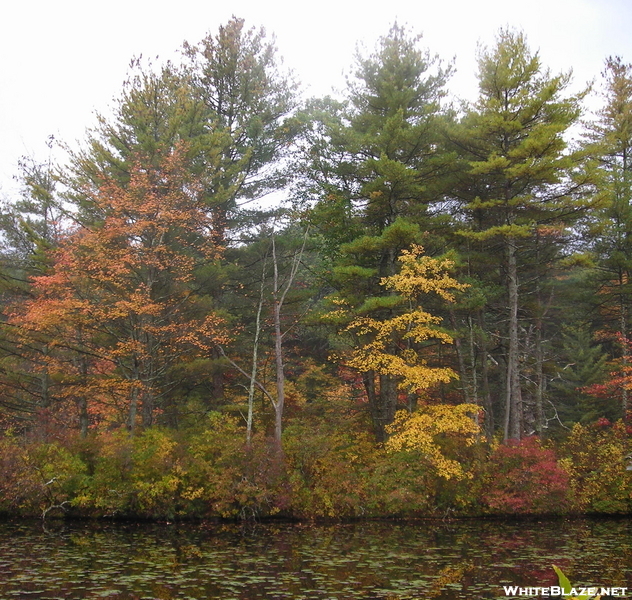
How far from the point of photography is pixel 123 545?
13602 mm

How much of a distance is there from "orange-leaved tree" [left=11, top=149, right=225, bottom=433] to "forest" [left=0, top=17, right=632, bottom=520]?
0.38 feet

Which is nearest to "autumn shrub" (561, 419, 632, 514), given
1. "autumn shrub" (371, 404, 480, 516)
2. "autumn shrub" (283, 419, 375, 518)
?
"autumn shrub" (371, 404, 480, 516)

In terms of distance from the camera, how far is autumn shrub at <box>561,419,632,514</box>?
18.5 meters

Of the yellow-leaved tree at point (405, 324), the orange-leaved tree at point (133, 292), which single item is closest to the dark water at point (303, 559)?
the yellow-leaved tree at point (405, 324)

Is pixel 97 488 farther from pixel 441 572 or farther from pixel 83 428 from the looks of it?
pixel 441 572

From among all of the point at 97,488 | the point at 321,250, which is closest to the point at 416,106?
the point at 321,250

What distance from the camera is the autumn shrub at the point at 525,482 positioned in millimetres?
17594

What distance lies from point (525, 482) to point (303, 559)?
9.00m

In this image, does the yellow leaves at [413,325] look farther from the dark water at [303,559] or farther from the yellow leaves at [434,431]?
the dark water at [303,559]

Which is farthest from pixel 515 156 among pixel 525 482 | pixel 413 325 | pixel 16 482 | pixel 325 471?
pixel 16 482

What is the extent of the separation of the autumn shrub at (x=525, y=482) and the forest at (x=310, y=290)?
8 centimetres

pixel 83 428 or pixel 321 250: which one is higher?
pixel 321 250

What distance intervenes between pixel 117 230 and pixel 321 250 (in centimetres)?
799

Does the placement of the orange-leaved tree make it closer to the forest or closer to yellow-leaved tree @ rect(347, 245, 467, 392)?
the forest
